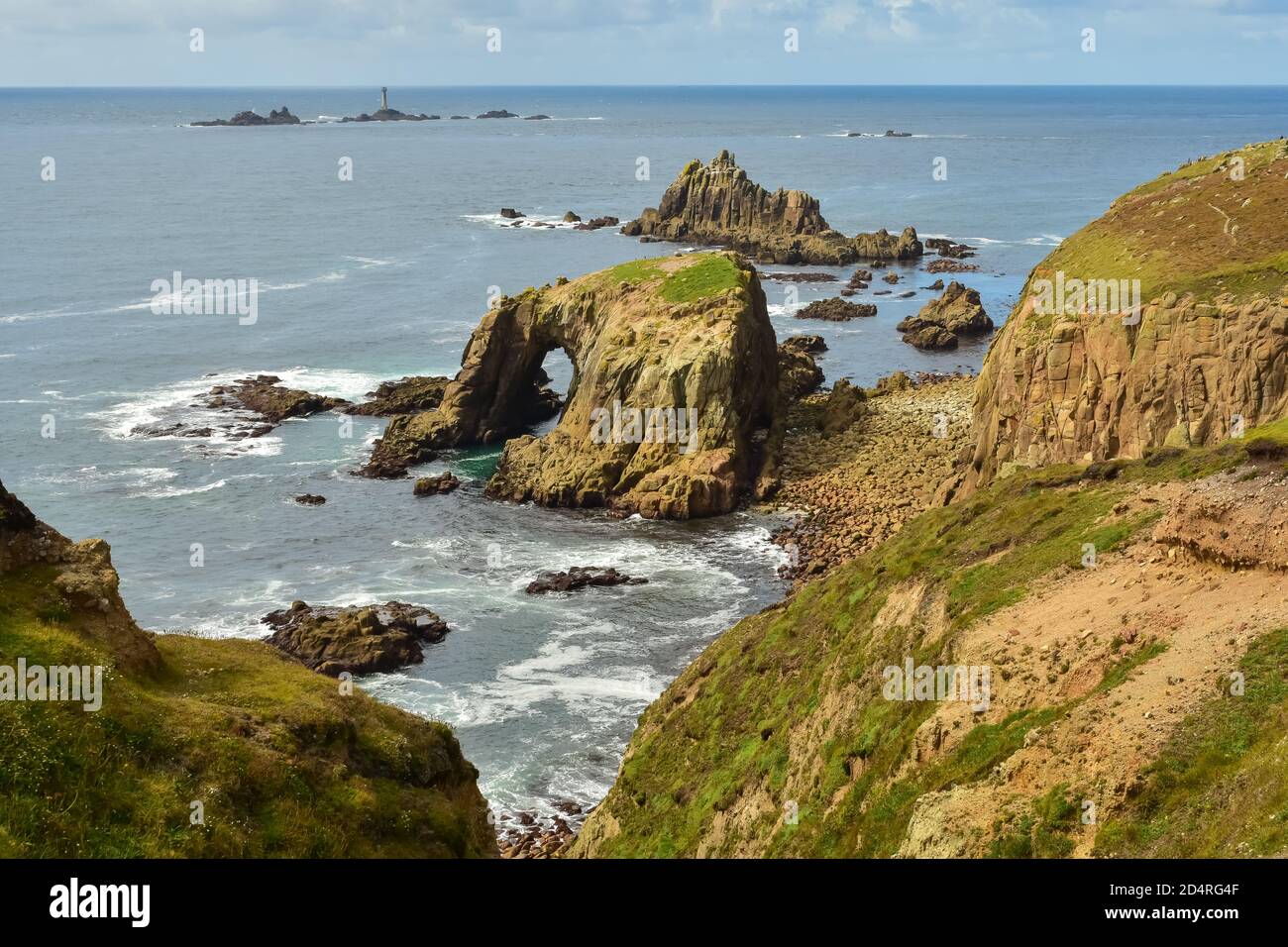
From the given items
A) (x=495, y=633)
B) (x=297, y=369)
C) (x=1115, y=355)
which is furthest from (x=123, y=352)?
(x=1115, y=355)

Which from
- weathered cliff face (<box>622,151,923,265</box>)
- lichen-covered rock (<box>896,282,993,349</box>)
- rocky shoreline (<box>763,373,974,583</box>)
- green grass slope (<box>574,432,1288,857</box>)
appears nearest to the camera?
green grass slope (<box>574,432,1288,857</box>)

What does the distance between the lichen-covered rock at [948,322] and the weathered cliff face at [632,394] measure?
89.4ft

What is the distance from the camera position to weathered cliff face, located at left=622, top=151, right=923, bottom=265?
14788cm

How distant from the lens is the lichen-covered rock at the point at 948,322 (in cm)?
10425

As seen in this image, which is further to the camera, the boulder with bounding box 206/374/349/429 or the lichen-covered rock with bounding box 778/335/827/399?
the boulder with bounding box 206/374/349/429

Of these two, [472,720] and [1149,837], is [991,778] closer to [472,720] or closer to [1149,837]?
[1149,837]

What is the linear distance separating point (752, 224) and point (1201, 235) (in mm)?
110447

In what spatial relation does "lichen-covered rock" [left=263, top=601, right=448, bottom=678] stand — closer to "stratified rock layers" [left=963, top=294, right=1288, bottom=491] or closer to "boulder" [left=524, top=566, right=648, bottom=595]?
"boulder" [left=524, top=566, right=648, bottom=595]

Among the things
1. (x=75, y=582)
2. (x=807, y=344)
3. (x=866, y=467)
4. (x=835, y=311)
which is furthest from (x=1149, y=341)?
(x=835, y=311)

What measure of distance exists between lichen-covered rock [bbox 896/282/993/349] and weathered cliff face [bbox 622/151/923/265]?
32.8m

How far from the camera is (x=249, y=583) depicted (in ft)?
199

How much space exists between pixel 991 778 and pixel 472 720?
2862cm

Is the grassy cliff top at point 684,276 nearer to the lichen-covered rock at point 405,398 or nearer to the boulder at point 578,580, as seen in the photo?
the lichen-covered rock at point 405,398

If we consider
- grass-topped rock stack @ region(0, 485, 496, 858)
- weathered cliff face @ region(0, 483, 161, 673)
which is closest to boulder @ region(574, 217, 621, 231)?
grass-topped rock stack @ region(0, 485, 496, 858)
